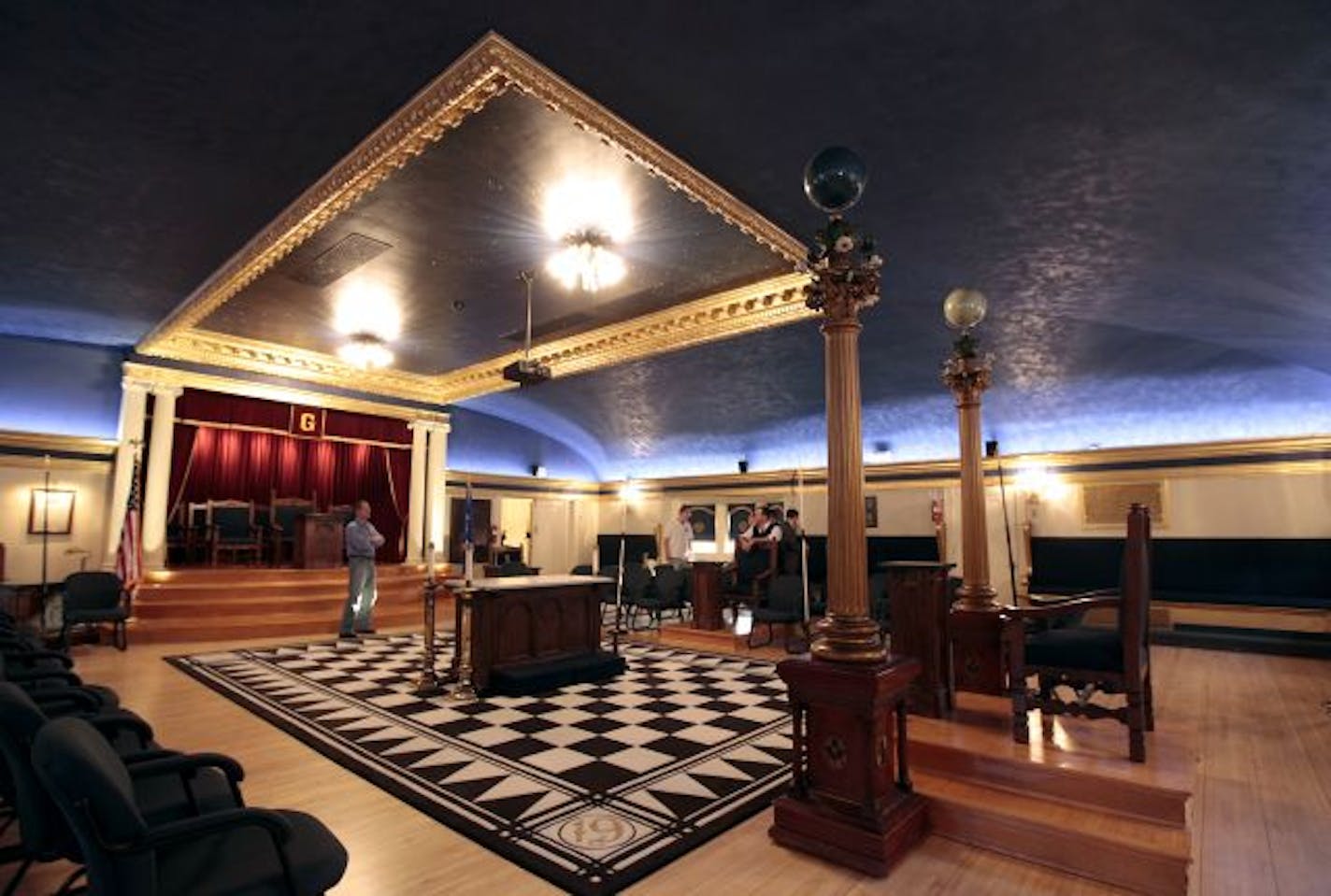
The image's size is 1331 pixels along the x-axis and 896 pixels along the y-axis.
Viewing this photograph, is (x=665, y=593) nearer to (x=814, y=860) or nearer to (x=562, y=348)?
(x=562, y=348)

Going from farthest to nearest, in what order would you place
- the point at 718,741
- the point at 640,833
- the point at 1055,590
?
the point at 1055,590 → the point at 718,741 → the point at 640,833

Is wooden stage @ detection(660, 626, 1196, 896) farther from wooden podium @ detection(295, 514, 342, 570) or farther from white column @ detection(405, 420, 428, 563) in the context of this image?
white column @ detection(405, 420, 428, 563)

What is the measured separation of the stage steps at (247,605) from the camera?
26.5ft

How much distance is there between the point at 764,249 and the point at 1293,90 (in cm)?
374

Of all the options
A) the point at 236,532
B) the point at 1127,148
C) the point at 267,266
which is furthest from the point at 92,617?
the point at 1127,148

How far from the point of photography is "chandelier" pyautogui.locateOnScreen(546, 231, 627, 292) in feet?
19.4

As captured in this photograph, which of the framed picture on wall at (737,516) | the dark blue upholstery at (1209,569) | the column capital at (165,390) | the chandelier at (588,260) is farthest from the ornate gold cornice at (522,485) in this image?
the dark blue upholstery at (1209,569)

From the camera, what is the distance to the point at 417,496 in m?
Result: 11.9

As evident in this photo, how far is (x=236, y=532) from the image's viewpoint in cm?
1025

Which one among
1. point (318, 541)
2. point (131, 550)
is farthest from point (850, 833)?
point (318, 541)

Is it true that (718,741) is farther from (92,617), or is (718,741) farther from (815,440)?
(815,440)

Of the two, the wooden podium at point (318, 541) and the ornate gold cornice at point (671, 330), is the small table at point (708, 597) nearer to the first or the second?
the ornate gold cornice at point (671, 330)

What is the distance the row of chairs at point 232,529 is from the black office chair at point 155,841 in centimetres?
951

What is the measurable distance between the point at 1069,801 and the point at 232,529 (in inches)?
444
